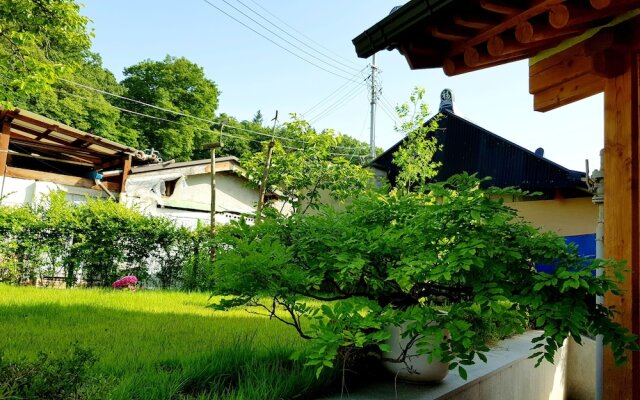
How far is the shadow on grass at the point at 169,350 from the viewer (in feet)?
7.97

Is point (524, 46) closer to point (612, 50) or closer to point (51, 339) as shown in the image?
point (612, 50)

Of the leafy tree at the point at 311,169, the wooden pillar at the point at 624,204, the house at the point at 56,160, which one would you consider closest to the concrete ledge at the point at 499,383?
the wooden pillar at the point at 624,204

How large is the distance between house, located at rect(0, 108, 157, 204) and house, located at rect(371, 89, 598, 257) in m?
8.85

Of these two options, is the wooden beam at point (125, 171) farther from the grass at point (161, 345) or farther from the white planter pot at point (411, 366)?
the white planter pot at point (411, 366)

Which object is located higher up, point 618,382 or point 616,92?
point 616,92

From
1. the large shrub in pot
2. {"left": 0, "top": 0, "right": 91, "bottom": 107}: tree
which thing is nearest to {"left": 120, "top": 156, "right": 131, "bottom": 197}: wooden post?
{"left": 0, "top": 0, "right": 91, "bottom": 107}: tree

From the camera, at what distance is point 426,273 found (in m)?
2.17

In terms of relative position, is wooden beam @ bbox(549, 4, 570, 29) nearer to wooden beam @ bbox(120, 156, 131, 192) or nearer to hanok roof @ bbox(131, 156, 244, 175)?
hanok roof @ bbox(131, 156, 244, 175)

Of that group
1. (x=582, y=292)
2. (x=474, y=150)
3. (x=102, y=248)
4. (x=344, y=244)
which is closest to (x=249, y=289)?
(x=344, y=244)

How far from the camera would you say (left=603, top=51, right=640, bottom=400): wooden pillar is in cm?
212

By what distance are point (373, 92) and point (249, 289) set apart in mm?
20174

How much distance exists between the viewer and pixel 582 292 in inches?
76.4

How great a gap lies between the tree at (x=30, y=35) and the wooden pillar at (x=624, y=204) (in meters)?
7.16

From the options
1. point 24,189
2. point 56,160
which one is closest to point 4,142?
point 24,189
